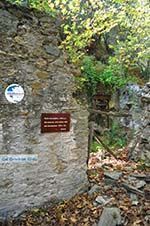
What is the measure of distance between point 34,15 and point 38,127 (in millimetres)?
1532

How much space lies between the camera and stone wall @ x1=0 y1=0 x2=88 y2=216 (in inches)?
166

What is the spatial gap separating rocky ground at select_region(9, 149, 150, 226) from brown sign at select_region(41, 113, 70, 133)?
113 cm

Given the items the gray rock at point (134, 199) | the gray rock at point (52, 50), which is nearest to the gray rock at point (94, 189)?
the gray rock at point (134, 199)

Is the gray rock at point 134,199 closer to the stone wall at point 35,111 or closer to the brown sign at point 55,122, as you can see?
the stone wall at point 35,111

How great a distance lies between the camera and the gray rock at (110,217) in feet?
14.1

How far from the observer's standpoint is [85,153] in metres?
4.96

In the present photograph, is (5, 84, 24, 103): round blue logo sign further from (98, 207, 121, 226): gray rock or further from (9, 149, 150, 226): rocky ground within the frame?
(98, 207, 121, 226): gray rock

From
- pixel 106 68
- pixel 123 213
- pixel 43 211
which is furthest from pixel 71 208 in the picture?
pixel 106 68

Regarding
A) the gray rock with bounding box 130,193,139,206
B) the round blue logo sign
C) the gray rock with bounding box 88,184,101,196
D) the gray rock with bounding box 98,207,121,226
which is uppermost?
the round blue logo sign

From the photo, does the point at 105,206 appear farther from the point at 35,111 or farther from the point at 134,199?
the point at 35,111

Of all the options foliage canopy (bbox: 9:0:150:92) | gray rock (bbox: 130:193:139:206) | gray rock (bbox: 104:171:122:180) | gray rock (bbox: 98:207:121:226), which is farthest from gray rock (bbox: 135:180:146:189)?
foliage canopy (bbox: 9:0:150:92)

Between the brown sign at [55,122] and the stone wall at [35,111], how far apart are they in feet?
0.20

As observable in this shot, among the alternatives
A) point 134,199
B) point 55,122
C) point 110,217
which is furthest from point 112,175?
point 55,122

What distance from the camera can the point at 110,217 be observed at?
14.2 ft
